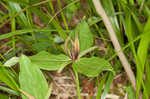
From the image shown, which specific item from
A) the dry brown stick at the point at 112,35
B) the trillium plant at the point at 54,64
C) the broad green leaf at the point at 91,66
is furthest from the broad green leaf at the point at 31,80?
the dry brown stick at the point at 112,35

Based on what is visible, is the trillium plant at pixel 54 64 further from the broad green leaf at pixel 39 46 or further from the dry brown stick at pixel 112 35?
the broad green leaf at pixel 39 46

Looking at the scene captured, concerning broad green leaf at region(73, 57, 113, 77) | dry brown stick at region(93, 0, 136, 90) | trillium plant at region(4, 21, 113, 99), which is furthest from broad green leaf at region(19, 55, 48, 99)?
dry brown stick at region(93, 0, 136, 90)

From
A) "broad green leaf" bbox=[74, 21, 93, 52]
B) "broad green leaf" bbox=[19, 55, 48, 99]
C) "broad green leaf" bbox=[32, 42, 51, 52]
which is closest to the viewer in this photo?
"broad green leaf" bbox=[19, 55, 48, 99]

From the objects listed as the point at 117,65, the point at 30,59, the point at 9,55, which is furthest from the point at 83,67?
the point at 9,55

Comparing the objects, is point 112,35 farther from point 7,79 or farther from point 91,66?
point 7,79

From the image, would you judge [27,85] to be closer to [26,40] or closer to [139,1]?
[26,40]

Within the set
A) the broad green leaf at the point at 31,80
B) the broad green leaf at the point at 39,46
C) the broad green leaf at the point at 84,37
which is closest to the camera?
the broad green leaf at the point at 31,80

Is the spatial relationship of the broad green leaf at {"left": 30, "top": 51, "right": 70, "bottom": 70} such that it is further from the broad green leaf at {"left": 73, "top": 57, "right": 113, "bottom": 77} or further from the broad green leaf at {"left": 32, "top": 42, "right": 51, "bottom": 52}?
the broad green leaf at {"left": 32, "top": 42, "right": 51, "bottom": 52}

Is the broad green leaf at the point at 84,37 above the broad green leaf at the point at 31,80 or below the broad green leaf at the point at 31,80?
above
